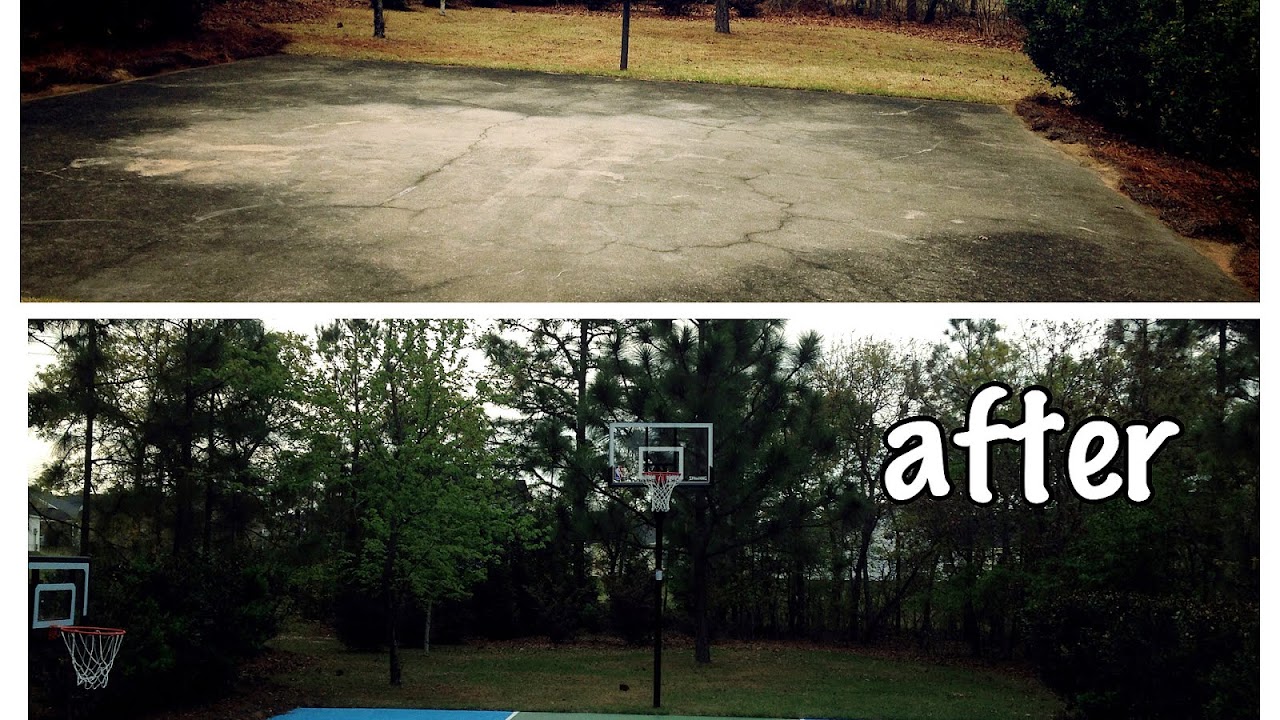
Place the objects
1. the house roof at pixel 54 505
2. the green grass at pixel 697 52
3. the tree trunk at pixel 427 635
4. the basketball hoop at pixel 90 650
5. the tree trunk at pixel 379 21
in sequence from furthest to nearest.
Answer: the tree trunk at pixel 379 21
the green grass at pixel 697 52
the tree trunk at pixel 427 635
the house roof at pixel 54 505
the basketball hoop at pixel 90 650

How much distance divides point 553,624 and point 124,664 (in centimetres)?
540

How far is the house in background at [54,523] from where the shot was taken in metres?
11.4

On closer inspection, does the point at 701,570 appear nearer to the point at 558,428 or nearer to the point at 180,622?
the point at 558,428

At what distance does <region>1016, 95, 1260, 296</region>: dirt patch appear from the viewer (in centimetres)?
722

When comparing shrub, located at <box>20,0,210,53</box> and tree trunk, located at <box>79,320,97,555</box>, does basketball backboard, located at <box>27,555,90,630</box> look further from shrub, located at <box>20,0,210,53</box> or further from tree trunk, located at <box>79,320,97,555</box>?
shrub, located at <box>20,0,210,53</box>

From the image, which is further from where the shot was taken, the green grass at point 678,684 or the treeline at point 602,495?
the treeline at point 602,495

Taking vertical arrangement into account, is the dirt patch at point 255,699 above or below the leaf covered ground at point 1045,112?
below

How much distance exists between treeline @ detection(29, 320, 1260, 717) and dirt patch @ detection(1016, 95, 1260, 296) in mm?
1616

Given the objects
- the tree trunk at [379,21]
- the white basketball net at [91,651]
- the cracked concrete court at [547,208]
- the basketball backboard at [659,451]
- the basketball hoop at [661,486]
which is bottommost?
the white basketball net at [91,651]

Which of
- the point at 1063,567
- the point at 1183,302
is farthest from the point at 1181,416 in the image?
the point at 1183,302

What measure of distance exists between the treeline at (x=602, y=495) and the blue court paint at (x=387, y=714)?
0.84 m

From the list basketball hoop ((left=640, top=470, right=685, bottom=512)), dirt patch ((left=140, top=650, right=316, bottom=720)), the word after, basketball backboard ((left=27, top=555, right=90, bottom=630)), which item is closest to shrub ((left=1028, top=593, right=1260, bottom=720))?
the word after

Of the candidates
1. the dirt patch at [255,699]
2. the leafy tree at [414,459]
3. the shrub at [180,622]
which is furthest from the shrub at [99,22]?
the dirt patch at [255,699]

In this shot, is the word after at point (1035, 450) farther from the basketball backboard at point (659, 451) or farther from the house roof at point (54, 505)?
the house roof at point (54, 505)
